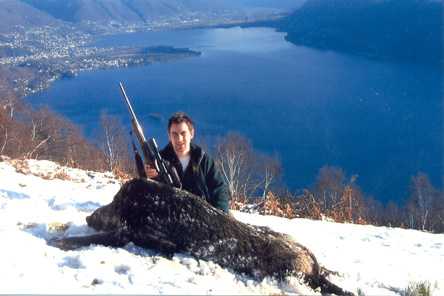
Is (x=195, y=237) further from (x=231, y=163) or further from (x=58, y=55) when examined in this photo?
(x=58, y=55)

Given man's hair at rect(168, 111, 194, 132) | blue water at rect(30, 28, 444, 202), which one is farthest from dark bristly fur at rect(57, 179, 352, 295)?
blue water at rect(30, 28, 444, 202)

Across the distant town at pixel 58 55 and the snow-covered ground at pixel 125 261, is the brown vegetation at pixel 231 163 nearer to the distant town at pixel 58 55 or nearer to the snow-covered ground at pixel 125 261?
the snow-covered ground at pixel 125 261

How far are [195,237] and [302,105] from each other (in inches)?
2279

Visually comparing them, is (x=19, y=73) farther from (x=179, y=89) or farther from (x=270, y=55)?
(x=270, y=55)

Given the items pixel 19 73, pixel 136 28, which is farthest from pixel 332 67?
pixel 136 28

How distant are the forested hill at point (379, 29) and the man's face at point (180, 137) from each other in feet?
273

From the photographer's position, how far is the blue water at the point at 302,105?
4316cm

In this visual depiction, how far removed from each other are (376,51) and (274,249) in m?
93.7

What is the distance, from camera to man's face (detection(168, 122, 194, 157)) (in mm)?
3926

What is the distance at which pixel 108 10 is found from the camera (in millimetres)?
170750

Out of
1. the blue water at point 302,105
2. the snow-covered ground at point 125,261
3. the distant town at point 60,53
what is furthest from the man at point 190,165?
the distant town at point 60,53

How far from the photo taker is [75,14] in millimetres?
159375

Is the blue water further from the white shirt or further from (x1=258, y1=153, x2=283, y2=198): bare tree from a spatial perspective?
the white shirt

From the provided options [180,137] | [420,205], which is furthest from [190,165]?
[420,205]
